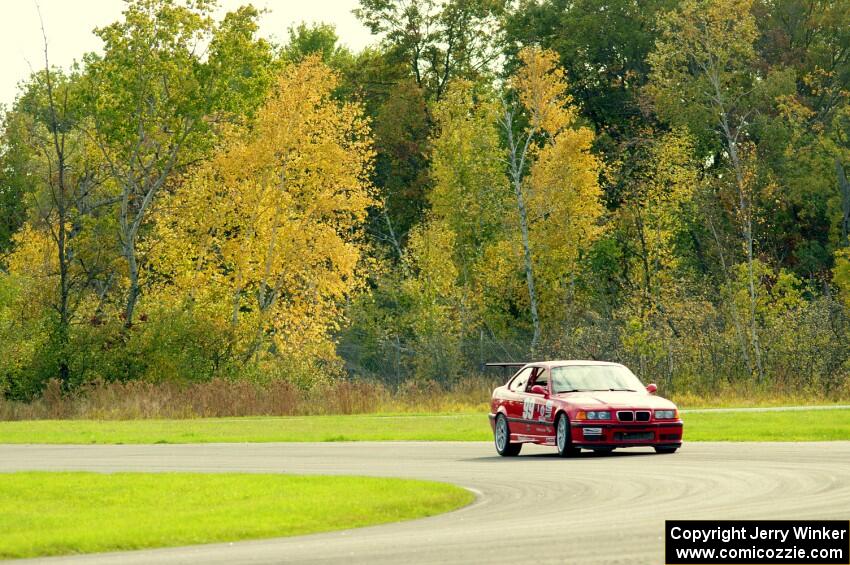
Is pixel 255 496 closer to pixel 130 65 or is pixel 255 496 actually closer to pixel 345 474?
pixel 345 474

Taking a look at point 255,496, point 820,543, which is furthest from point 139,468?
point 820,543

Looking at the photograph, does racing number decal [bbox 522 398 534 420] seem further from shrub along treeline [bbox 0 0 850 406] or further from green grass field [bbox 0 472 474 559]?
shrub along treeline [bbox 0 0 850 406]

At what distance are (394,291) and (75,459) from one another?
45729 millimetres

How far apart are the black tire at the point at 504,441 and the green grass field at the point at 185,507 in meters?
5.40

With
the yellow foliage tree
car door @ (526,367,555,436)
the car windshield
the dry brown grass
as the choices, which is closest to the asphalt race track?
car door @ (526,367,555,436)

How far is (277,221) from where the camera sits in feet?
189

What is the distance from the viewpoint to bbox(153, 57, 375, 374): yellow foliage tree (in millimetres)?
57125

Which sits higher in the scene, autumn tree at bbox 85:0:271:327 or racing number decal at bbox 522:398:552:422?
autumn tree at bbox 85:0:271:327

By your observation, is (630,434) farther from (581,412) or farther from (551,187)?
(551,187)

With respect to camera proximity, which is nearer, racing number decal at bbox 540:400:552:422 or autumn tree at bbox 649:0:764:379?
racing number decal at bbox 540:400:552:422

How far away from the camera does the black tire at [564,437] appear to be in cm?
2489

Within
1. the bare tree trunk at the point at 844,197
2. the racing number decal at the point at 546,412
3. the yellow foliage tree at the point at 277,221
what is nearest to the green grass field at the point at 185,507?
the racing number decal at the point at 546,412

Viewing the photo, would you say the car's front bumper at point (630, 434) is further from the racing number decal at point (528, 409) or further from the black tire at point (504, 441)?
the black tire at point (504, 441)

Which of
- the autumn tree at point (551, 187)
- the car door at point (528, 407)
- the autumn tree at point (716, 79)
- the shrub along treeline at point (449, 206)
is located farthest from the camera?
the autumn tree at point (551, 187)
